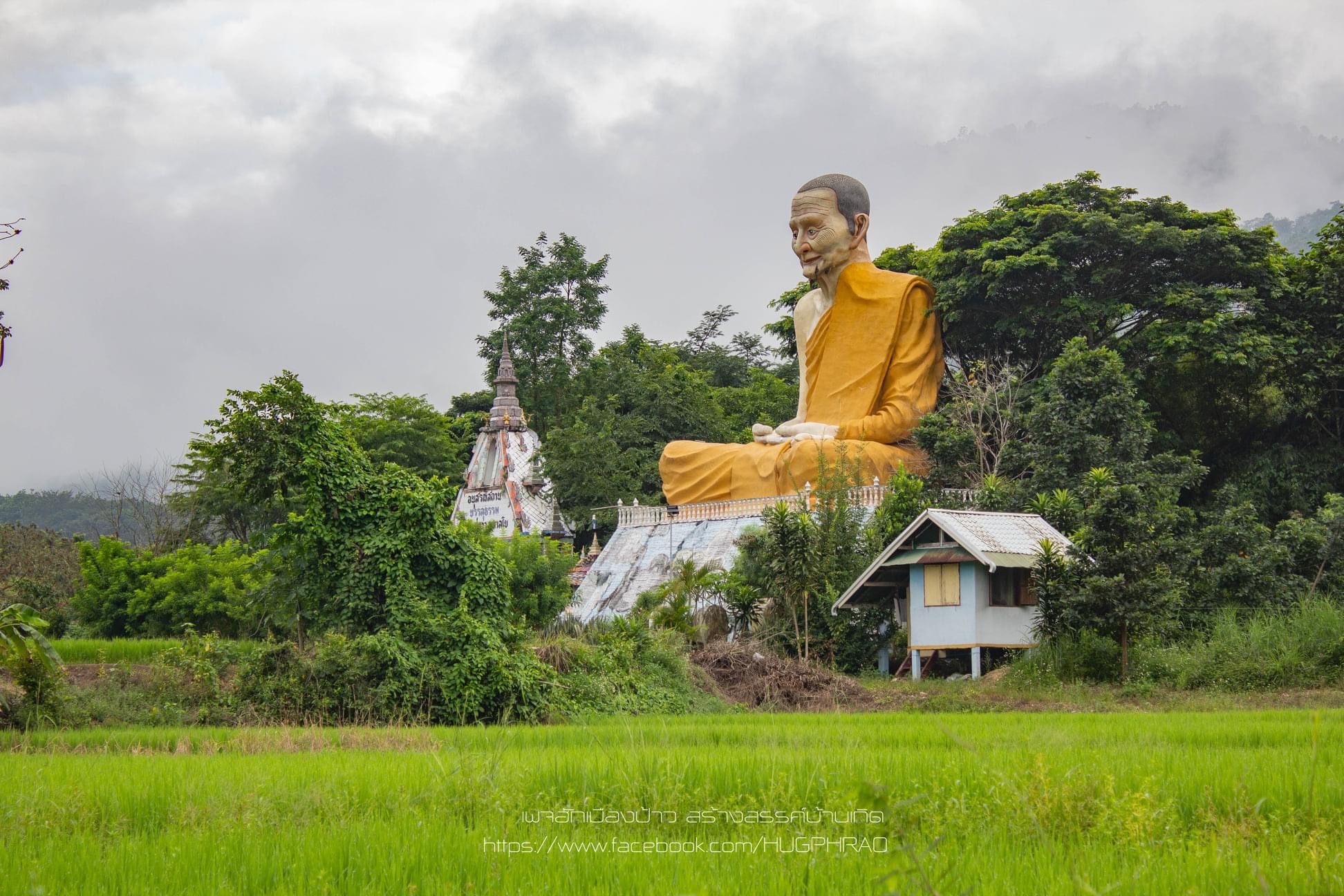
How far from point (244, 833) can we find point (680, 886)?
85.2 inches

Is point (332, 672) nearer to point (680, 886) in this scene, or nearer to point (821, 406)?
point (680, 886)

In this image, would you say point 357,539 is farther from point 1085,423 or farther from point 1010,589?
point 1085,423

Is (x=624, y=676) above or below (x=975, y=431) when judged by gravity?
below

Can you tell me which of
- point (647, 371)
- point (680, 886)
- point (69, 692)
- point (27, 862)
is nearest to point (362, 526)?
point (69, 692)

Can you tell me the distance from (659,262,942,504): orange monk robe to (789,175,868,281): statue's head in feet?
1.64

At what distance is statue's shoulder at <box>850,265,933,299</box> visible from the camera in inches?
1011

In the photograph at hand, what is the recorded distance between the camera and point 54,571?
27203mm

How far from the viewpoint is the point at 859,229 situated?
26.3 m

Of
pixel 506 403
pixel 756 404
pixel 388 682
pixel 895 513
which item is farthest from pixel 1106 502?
pixel 506 403

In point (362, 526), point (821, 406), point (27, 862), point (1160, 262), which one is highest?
point (1160, 262)

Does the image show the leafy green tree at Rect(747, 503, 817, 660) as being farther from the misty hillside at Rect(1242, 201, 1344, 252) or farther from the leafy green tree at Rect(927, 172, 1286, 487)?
the misty hillside at Rect(1242, 201, 1344, 252)

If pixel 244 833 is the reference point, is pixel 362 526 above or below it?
above

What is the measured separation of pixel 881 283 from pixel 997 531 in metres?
10.3

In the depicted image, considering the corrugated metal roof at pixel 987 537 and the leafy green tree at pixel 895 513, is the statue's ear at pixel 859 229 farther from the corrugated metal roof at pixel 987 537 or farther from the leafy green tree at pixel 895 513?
the corrugated metal roof at pixel 987 537
